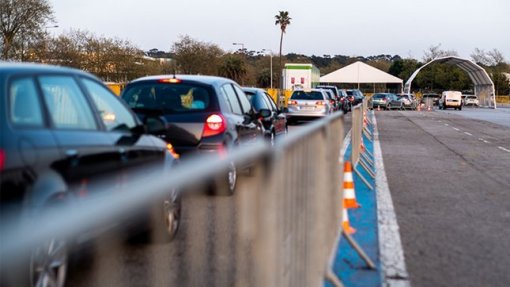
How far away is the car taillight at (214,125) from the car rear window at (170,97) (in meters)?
0.17

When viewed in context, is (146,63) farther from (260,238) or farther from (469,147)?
(260,238)

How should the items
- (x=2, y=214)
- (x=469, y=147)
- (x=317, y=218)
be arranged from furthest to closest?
1. (x=469, y=147)
2. (x=317, y=218)
3. (x=2, y=214)

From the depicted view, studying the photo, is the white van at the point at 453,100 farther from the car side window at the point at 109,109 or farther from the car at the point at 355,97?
the car side window at the point at 109,109

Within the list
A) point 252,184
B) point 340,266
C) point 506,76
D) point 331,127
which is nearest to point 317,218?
point 331,127

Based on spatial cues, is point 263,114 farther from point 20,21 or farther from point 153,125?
point 20,21

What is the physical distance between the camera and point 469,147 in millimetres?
19766

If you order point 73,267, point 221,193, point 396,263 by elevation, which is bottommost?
point 396,263

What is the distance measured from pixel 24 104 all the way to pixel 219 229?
81.9 inches

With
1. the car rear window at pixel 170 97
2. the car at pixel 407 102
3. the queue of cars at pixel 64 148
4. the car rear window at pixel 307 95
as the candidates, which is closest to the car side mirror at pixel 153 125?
the queue of cars at pixel 64 148

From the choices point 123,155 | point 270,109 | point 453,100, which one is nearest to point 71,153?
point 123,155

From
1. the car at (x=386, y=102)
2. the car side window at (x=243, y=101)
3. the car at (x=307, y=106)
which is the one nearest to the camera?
the car side window at (x=243, y=101)

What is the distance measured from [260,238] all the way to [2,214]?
6.27 feet

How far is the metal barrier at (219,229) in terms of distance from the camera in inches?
65.9

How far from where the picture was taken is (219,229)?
300cm
